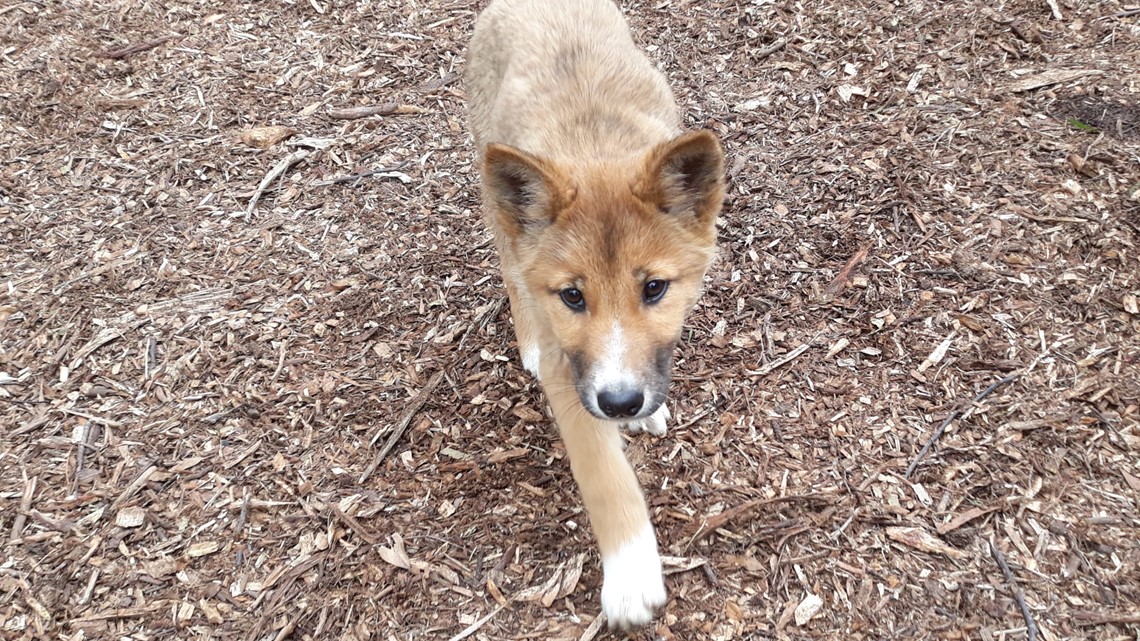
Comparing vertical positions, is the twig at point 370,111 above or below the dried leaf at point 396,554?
above

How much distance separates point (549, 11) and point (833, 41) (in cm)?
252

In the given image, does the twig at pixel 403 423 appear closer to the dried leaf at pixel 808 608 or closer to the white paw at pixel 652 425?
the white paw at pixel 652 425

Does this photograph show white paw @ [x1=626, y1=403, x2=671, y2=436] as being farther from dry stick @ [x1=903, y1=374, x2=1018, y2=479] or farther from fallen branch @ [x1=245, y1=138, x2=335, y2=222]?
fallen branch @ [x1=245, y1=138, x2=335, y2=222]

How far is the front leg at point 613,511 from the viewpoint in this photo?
128 inches

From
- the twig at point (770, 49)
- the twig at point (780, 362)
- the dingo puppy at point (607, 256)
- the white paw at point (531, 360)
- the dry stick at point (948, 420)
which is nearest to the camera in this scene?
the dingo puppy at point (607, 256)

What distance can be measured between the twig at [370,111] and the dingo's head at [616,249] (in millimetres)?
Result: 2983

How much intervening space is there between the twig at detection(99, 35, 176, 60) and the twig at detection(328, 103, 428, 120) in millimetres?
1835

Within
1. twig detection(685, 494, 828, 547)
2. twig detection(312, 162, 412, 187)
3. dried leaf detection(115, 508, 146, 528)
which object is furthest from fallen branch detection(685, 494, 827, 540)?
twig detection(312, 162, 412, 187)

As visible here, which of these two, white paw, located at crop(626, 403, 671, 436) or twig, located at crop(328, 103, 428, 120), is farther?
twig, located at crop(328, 103, 428, 120)

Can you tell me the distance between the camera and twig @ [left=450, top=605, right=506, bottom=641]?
3.37 metres

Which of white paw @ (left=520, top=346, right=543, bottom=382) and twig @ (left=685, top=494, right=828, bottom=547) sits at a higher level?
white paw @ (left=520, top=346, right=543, bottom=382)

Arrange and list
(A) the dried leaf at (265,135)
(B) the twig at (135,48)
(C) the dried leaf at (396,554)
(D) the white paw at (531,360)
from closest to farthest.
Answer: (C) the dried leaf at (396,554)
(D) the white paw at (531,360)
(A) the dried leaf at (265,135)
(B) the twig at (135,48)

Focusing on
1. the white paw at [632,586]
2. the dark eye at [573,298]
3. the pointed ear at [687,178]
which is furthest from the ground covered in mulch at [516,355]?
the pointed ear at [687,178]

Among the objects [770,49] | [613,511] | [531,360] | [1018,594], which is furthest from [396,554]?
[770,49]
